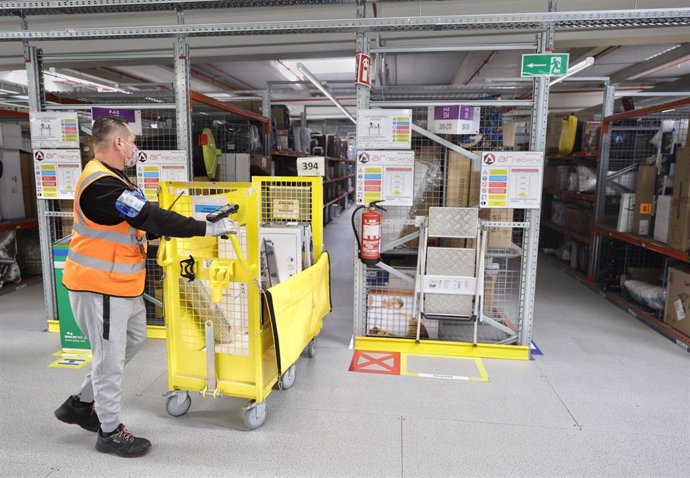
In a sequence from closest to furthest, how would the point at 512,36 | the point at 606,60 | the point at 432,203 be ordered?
the point at 432,203 → the point at 512,36 → the point at 606,60

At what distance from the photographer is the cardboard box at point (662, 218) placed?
4.35 m

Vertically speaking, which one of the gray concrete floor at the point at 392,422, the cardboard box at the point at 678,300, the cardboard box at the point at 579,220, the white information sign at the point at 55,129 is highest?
the white information sign at the point at 55,129

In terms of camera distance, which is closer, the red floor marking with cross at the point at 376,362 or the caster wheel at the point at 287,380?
the caster wheel at the point at 287,380

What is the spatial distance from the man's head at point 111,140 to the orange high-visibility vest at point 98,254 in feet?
0.22

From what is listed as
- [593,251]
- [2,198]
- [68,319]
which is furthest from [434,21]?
[2,198]

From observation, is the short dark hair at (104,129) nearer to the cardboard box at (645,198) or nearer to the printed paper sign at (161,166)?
the printed paper sign at (161,166)

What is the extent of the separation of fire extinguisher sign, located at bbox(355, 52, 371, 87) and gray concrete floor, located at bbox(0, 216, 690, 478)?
2172 millimetres

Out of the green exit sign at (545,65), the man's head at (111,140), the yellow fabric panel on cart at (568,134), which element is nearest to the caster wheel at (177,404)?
the man's head at (111,140)

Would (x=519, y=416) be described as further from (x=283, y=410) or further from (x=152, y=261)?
(x=152, y=261)

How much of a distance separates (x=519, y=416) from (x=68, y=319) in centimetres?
339

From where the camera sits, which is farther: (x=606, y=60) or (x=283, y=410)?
(x=606, y=60)

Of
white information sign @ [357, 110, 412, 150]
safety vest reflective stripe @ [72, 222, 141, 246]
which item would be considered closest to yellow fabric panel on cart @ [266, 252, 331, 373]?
safety vest reflective stripe @ [72, 222, 141, 246]

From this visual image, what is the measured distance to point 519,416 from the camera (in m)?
2.79

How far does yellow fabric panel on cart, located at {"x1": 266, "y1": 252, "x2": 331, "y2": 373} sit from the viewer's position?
8.34 feet
